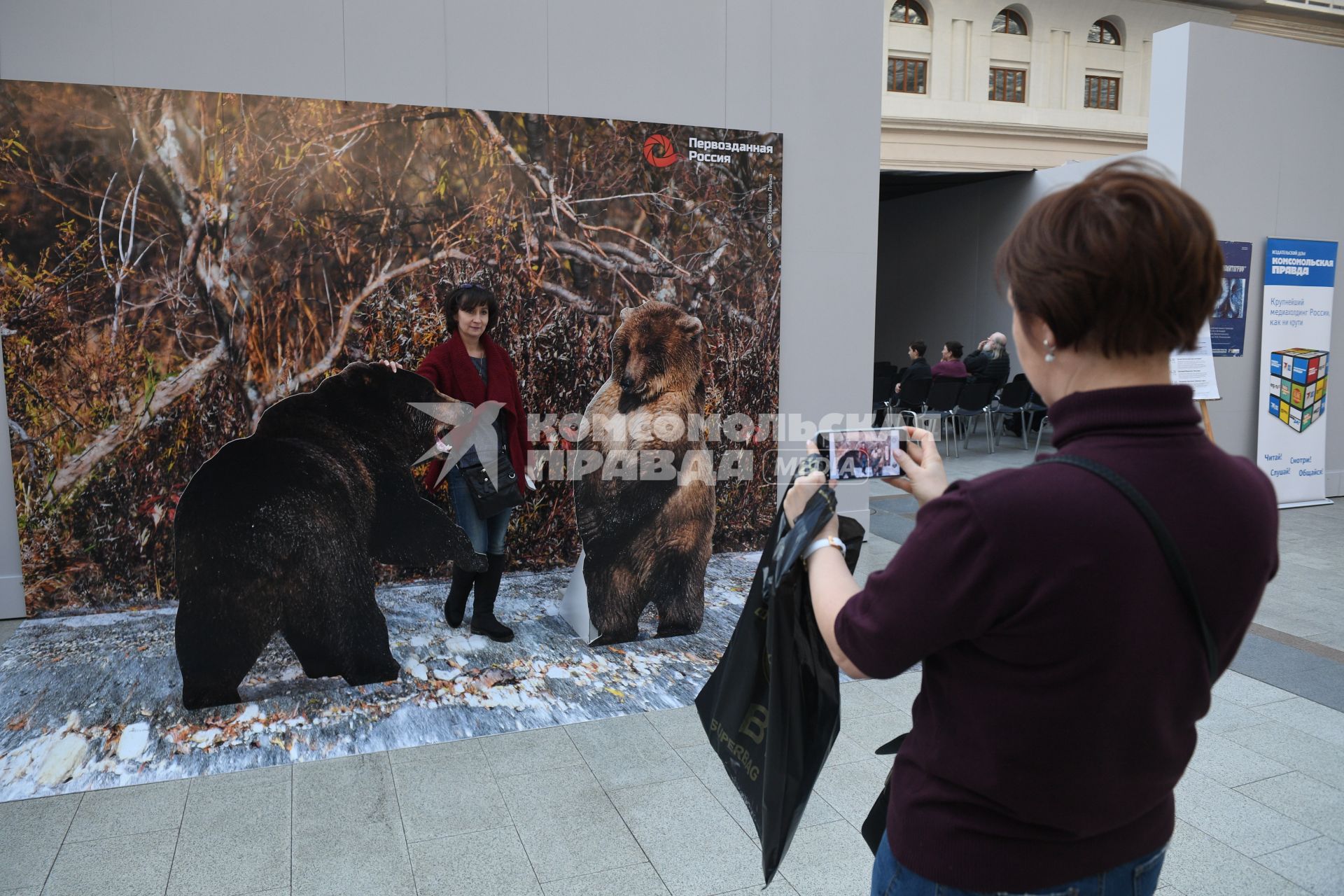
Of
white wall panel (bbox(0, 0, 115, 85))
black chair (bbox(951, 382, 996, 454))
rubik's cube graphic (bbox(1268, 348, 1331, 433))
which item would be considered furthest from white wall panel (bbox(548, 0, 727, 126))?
black chair (bbox(951, 382, 996, 454))

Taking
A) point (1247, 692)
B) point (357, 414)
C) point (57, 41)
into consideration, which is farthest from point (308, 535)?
point (1247, 692)

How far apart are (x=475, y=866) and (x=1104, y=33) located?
1937cm

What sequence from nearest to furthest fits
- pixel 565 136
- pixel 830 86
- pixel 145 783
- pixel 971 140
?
pixel 145 783, pixel 565 136, pixel 830 86, pixel 971 140

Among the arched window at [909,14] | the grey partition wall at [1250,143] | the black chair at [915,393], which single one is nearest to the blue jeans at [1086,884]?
the grey partition wall at [1250,143]

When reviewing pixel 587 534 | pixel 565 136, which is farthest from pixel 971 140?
pixel 587 534

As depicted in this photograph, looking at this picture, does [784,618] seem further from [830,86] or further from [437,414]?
[830,86]

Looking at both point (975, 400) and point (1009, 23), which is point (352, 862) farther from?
point (1009, 23)

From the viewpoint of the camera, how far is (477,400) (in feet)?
13.3

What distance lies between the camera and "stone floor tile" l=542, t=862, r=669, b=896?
230 cm

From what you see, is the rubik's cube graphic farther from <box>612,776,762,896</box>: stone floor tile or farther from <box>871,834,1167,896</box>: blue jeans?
<box>871,834,1167,896</box>: blue jeans

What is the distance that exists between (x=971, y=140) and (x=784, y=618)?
50.3 feet

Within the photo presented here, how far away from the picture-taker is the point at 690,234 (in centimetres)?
540

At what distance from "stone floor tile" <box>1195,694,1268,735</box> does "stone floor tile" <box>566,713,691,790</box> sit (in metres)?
1.93

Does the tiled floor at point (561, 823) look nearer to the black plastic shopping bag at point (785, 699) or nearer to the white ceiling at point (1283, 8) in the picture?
the black plastic shopping bag at point (785, 699)
